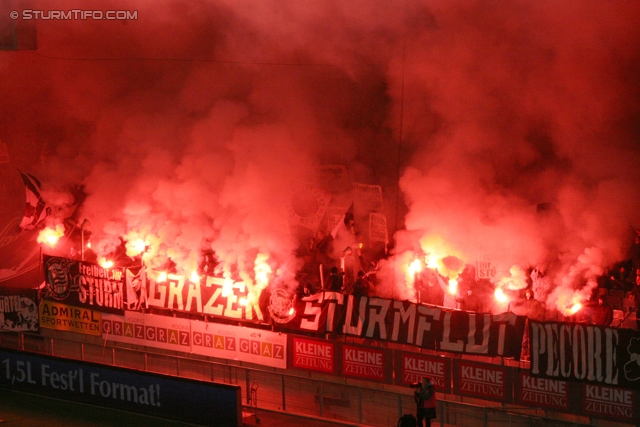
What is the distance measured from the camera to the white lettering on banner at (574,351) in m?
9.73

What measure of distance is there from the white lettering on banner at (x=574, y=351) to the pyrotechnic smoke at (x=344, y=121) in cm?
126

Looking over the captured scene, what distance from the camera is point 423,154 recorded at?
13172 millimetres

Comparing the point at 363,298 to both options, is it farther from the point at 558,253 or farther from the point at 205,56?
the point at 205,56

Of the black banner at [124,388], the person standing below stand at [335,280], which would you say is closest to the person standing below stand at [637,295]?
the person standing below stand at [335,280]

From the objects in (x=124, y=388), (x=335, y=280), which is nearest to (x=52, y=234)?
(x=124, y=388)

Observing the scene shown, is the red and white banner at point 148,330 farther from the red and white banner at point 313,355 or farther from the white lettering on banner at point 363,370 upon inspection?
the white lettering on banner at point 363,370

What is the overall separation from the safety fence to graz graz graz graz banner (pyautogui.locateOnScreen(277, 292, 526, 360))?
76 centimetres

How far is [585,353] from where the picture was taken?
9.90 metres

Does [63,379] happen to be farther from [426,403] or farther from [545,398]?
[545,398]

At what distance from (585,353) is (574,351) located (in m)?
0.14

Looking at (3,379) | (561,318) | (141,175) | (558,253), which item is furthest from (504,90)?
(3,379)

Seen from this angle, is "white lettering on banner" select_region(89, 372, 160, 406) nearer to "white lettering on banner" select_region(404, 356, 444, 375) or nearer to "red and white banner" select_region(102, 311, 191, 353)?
"red and white banner" select_region(102, 311, 191, 353)

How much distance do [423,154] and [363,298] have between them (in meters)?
2.80

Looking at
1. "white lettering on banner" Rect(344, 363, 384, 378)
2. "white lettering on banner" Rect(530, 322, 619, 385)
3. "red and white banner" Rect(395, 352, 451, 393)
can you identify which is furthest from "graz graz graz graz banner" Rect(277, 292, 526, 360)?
"white lettering on banner" Rect(344, 363, 384, 378)
